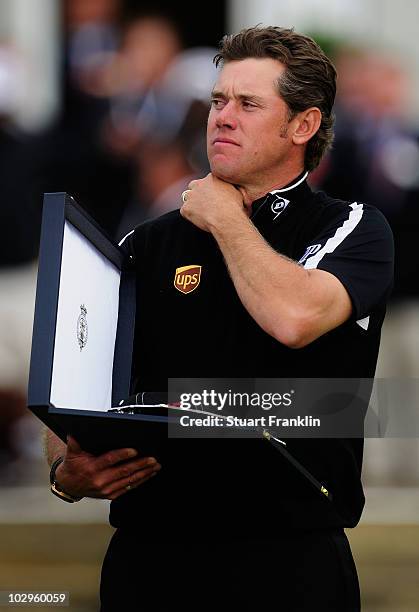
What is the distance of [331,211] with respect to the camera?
10.8 feet

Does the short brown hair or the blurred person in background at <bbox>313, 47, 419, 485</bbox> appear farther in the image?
the blurred person in background at <bbox>313, 47, 419, 485</bbox>

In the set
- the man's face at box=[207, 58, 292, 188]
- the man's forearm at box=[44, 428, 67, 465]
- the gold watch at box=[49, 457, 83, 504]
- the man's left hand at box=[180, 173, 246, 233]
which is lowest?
the gold watch at box=[49, 457, 83, 504]

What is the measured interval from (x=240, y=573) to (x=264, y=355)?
49cm

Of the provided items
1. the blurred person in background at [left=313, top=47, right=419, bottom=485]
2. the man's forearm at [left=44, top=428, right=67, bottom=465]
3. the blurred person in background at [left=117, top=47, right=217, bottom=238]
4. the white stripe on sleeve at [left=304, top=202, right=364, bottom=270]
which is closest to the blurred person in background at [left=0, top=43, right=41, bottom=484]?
the blurred person in background at [left=117, top=47, right=217, bottom=238]

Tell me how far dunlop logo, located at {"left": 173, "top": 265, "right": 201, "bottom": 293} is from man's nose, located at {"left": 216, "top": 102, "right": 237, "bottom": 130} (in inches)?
13.5

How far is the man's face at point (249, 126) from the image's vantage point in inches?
130

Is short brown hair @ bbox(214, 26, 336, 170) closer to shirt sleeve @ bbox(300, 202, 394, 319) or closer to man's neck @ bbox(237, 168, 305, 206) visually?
man's neck @ bbox(237, 168, 305, 206)

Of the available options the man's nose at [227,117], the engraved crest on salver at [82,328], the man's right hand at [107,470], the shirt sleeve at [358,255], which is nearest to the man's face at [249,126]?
the man's nose at [227,117]

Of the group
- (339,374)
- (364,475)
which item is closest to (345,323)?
(339,374)

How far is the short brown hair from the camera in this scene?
132 inches

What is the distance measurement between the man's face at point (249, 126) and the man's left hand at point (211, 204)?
0.10ft

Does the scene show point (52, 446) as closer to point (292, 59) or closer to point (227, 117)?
point (227, 117)

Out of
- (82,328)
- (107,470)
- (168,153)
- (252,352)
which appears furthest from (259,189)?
(168,153)

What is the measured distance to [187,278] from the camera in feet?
10.9
